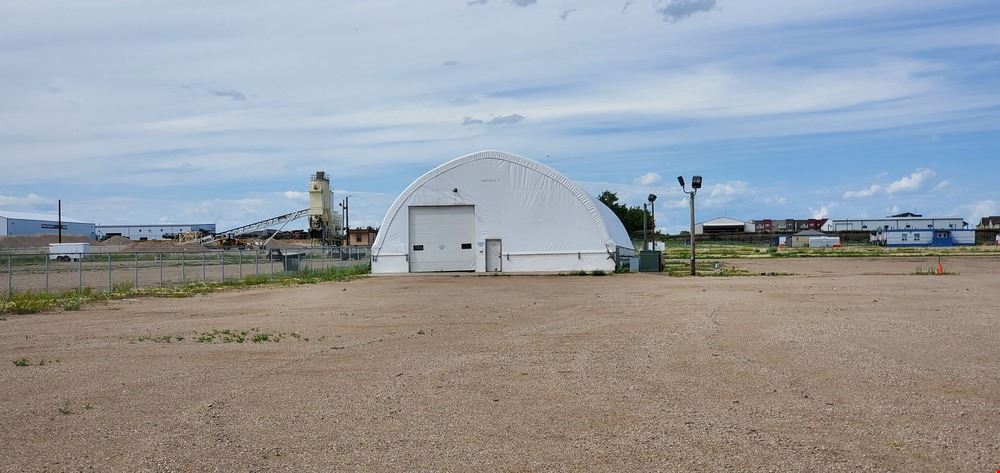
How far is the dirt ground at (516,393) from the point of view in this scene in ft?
23.0

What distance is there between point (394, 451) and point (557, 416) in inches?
75.0

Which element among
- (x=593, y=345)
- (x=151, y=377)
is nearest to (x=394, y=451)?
(x=151, y=377)

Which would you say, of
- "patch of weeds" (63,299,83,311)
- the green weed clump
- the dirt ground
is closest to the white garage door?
the green weed clump

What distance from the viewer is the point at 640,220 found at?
11525cm

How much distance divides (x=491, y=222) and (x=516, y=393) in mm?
34680

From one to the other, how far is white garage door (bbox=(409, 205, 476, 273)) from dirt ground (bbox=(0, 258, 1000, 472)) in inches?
1005

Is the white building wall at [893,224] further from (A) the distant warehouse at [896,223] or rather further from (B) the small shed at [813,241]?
(B) the small shed at [813,241]

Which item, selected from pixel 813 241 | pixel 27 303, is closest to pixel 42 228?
pixel 813 241

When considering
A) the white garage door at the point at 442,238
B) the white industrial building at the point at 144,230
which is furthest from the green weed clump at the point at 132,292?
the white industrial building at the point at 144,230

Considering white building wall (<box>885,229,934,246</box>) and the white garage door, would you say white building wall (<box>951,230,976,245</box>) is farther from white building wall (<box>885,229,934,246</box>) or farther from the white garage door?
the white garage door

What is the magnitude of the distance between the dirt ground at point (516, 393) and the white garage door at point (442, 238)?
1005 inches

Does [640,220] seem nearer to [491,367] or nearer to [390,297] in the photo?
[390,297]

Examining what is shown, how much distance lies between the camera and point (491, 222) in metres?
44.2

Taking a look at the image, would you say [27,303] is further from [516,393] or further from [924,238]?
[924,238]
